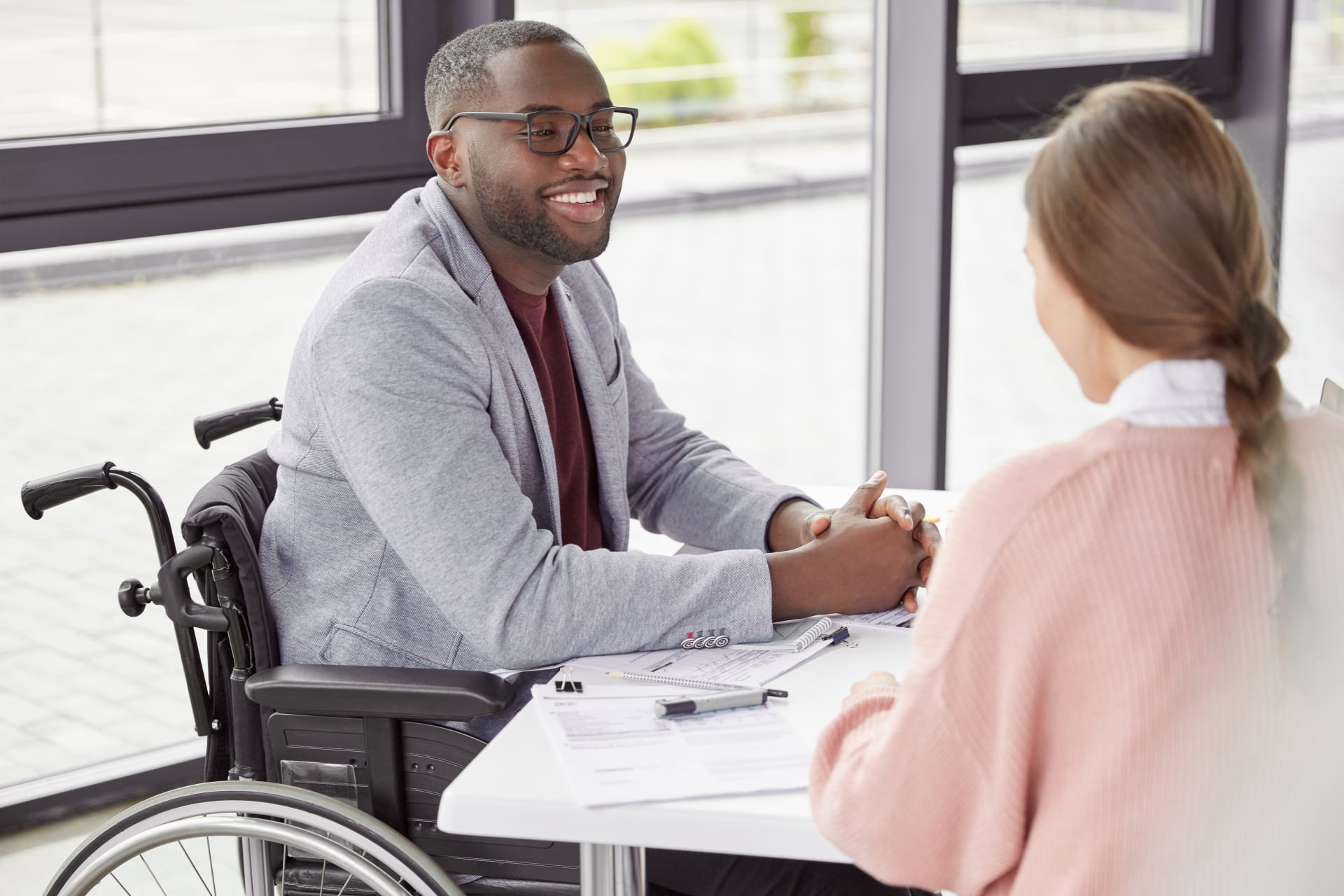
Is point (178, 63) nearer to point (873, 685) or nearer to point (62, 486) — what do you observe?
point (62, 486)

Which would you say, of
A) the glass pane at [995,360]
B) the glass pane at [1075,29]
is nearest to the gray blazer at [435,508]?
the glass pane at [1075,29]

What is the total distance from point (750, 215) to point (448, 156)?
8.79ft

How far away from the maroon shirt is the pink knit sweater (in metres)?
0.88

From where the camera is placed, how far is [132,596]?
63.4 inches

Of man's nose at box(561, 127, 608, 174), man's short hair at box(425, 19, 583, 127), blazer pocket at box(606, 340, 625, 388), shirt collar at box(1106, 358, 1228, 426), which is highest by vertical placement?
man's short hair at box(425, 19, 583, 127)

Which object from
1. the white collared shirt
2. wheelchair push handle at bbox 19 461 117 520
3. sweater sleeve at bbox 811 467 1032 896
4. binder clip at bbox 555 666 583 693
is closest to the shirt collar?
the white collared shirt

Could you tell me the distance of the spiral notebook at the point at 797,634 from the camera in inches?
62.6

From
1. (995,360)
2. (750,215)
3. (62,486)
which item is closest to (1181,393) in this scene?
(62,486)

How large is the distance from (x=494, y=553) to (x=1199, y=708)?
0.77 meters

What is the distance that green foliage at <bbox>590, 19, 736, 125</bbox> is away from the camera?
10.7 ft

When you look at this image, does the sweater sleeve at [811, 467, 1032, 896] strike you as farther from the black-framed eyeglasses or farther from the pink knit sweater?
the black-framed eyeglasses

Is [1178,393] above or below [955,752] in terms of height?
above

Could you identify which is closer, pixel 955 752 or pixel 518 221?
pixel 955 752

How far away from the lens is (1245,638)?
1047 millimetres
